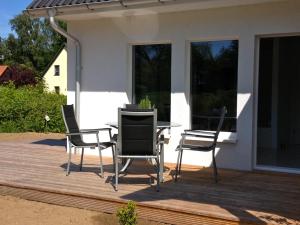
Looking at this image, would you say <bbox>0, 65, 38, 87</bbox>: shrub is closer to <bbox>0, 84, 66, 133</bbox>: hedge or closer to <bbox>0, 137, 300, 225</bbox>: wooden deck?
<bbox>0, 84, 66, 133</bbox>: hedge

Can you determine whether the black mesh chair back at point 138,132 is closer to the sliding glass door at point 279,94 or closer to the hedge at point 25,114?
the sliding glass door at point 279,94

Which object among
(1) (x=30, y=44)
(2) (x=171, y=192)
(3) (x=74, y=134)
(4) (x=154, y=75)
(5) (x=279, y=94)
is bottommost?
(2) (x=171, y=192)

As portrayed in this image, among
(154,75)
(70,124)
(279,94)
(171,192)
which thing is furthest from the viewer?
(279,94)

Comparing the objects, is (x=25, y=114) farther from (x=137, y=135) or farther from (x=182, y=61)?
(x=137, y=135)

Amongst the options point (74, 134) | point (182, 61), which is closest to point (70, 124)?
point (74, 134)

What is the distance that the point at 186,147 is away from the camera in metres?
7.16

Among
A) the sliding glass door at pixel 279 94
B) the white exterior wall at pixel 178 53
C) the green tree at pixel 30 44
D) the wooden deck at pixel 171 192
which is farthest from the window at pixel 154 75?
the green tree at pixel 30 44

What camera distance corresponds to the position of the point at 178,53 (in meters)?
8.80

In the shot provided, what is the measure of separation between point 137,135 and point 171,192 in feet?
2.94

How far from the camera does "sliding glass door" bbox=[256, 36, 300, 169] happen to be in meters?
11.4

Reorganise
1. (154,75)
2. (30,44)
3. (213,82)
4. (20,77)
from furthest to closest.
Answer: (30,44) → (20,77) → (154,75) → (213,82)

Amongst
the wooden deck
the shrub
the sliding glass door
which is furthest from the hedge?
the shrub

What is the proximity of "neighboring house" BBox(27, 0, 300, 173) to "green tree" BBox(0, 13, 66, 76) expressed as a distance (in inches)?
2083

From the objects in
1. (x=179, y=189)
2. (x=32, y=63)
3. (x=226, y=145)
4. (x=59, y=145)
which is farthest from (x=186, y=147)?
(x=32, y=63)
